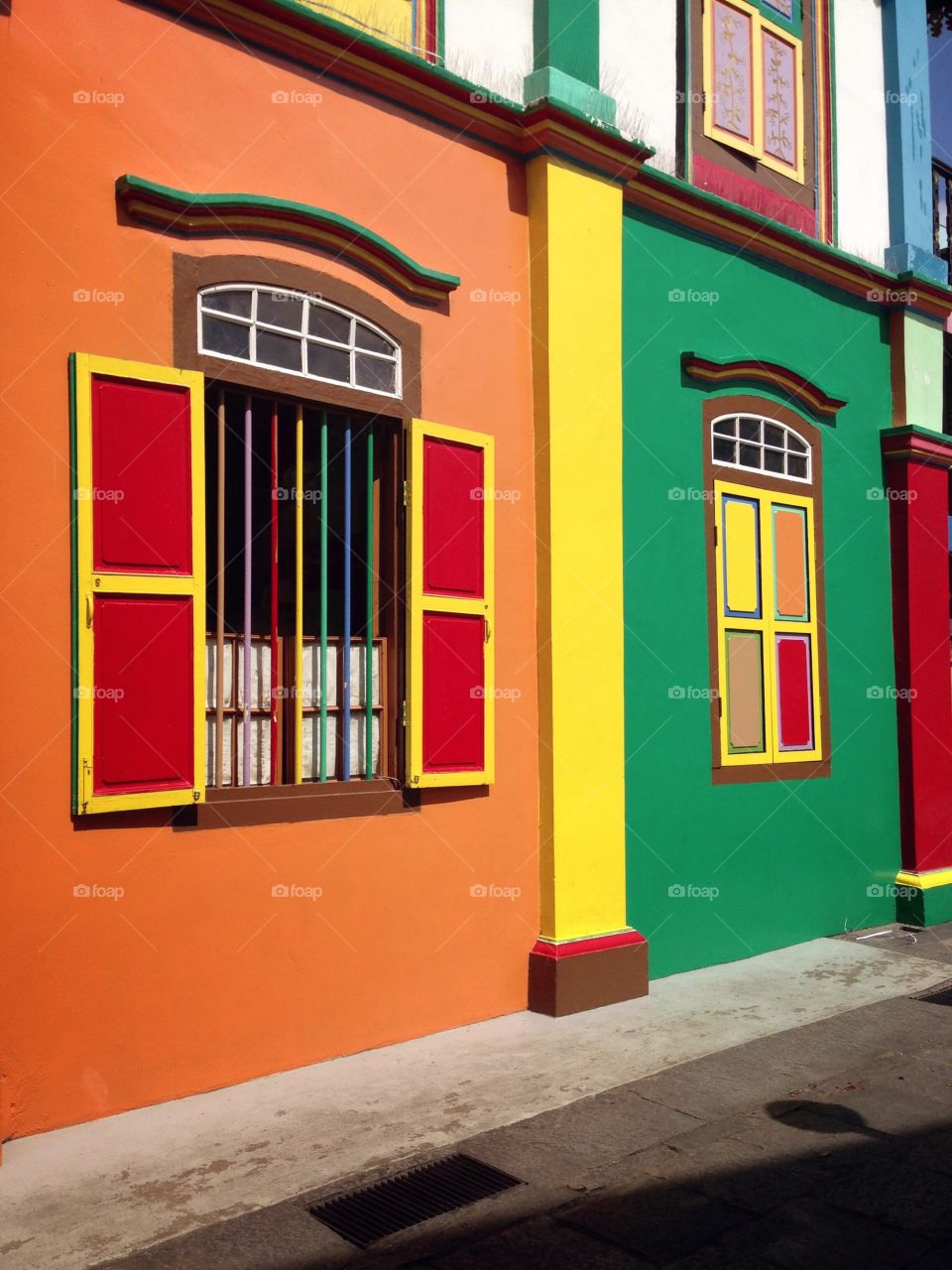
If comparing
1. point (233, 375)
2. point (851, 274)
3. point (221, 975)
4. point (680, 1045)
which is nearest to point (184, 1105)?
point (221, 975)

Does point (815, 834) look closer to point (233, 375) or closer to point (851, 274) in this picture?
point (851, 274)

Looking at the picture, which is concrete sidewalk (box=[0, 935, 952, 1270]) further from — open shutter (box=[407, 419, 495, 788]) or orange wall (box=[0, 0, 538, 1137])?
open shutter (box=[407, 419, 495, 788])

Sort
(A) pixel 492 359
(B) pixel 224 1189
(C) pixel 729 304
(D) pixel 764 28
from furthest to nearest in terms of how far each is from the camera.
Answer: (D) pixel 764 28 < (C) pixel 729 304 < (A) pixel 492 359 < (B) pixel 224 1189

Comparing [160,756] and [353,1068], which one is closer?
[160,756]

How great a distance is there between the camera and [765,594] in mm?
7574

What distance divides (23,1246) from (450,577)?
10.8 feet

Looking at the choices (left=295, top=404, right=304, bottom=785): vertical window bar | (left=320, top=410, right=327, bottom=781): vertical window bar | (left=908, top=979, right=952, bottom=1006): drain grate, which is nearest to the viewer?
(left=295, top=404, right=304, bottom=785): vertical window bar

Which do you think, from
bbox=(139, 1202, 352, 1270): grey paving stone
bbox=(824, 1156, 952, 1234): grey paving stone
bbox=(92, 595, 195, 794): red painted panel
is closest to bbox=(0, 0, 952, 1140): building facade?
bbox=(92, 595, 195, 794): red painted panel

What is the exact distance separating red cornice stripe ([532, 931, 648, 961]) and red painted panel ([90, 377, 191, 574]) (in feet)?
8.65

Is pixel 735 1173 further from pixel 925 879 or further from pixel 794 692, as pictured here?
pixel 925 879

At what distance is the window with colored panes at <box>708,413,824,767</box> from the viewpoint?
7328 mm

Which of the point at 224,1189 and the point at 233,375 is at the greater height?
the point at 233,375

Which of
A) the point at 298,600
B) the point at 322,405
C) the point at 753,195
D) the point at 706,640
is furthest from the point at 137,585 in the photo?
the point at 753,195

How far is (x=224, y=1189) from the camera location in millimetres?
3807
